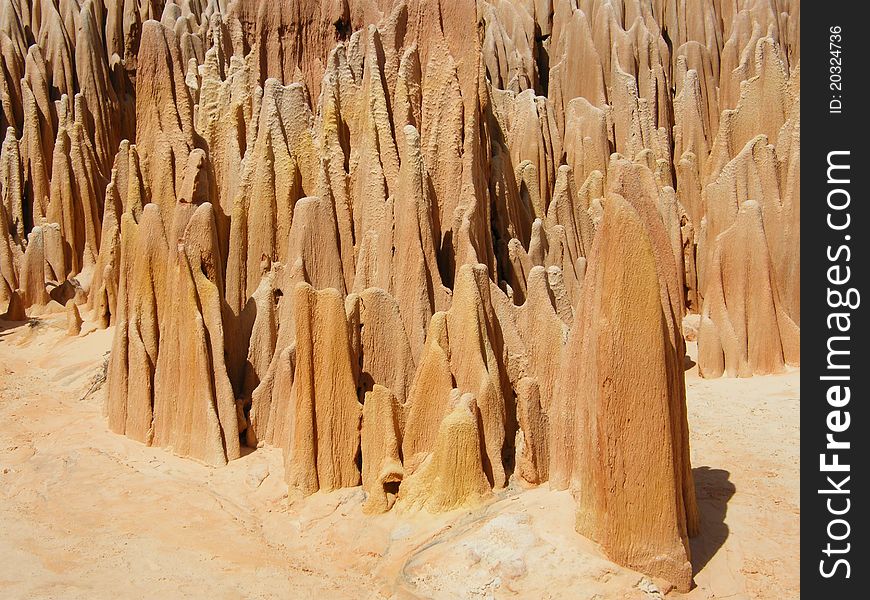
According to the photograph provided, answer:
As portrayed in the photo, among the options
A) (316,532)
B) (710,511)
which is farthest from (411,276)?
(710,511)

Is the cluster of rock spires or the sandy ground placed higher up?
the cluster of rock spires

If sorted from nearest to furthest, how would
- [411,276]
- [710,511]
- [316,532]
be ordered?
[710,511] < [316,532] < [411,276]

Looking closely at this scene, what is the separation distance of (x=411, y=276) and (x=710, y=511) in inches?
136

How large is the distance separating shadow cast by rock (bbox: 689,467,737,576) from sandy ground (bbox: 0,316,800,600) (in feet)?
0.05

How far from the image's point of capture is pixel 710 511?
17.5ft

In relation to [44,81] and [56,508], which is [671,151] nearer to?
[56,508]

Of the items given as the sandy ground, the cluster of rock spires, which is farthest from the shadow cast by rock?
the cluster of rock spires

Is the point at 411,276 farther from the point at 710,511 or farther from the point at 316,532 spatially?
the point at 710,511

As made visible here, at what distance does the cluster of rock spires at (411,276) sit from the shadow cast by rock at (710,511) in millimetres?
224

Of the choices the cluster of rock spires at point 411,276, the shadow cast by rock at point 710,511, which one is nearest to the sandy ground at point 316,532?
the shadow cast by rock at point 710,511

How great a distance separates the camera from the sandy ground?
4.61 meters

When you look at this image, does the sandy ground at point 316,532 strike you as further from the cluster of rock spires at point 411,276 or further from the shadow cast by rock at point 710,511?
the cluster of rock spires at point 411,276

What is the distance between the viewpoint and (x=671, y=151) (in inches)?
617

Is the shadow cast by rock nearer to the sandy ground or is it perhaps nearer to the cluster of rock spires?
the sandy ground
